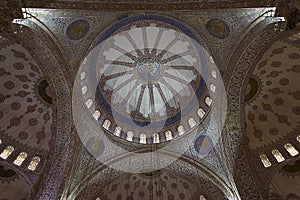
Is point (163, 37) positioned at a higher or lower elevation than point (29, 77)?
higher

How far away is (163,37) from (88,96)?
4506 millimetres

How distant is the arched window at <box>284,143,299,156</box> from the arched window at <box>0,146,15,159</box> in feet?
35.2

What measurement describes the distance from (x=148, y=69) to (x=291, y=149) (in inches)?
289

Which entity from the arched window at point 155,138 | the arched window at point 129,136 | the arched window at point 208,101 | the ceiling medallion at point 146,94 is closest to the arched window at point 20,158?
the ceiling medallion at point 146,94

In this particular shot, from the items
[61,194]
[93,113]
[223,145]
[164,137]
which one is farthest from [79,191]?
[223,145]

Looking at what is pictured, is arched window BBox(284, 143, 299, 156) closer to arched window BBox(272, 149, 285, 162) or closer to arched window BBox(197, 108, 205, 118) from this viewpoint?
arched window BBox(272, 149, 285, 162)

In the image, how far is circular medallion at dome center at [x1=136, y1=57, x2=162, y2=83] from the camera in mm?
12781

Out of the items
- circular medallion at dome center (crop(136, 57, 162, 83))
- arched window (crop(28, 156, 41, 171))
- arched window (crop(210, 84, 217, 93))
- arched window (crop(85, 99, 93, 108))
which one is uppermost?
circular medallion at dome center (crop(136, 57, 162, 83))

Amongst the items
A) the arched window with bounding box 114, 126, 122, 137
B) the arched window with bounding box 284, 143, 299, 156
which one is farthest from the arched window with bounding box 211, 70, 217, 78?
the arched window with bounding box 114, 126, 122, 137

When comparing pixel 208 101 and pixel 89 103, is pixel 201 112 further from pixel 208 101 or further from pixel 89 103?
pixel 89 103

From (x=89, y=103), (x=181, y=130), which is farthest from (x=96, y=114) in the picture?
(x=181, y=130)

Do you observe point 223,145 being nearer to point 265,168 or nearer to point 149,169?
point 265,168

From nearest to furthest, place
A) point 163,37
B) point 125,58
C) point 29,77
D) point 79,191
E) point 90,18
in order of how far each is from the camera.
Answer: point 90,18, point 79,191, point 29,77, point 163,37, point 125,58

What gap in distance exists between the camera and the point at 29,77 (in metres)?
9.62
